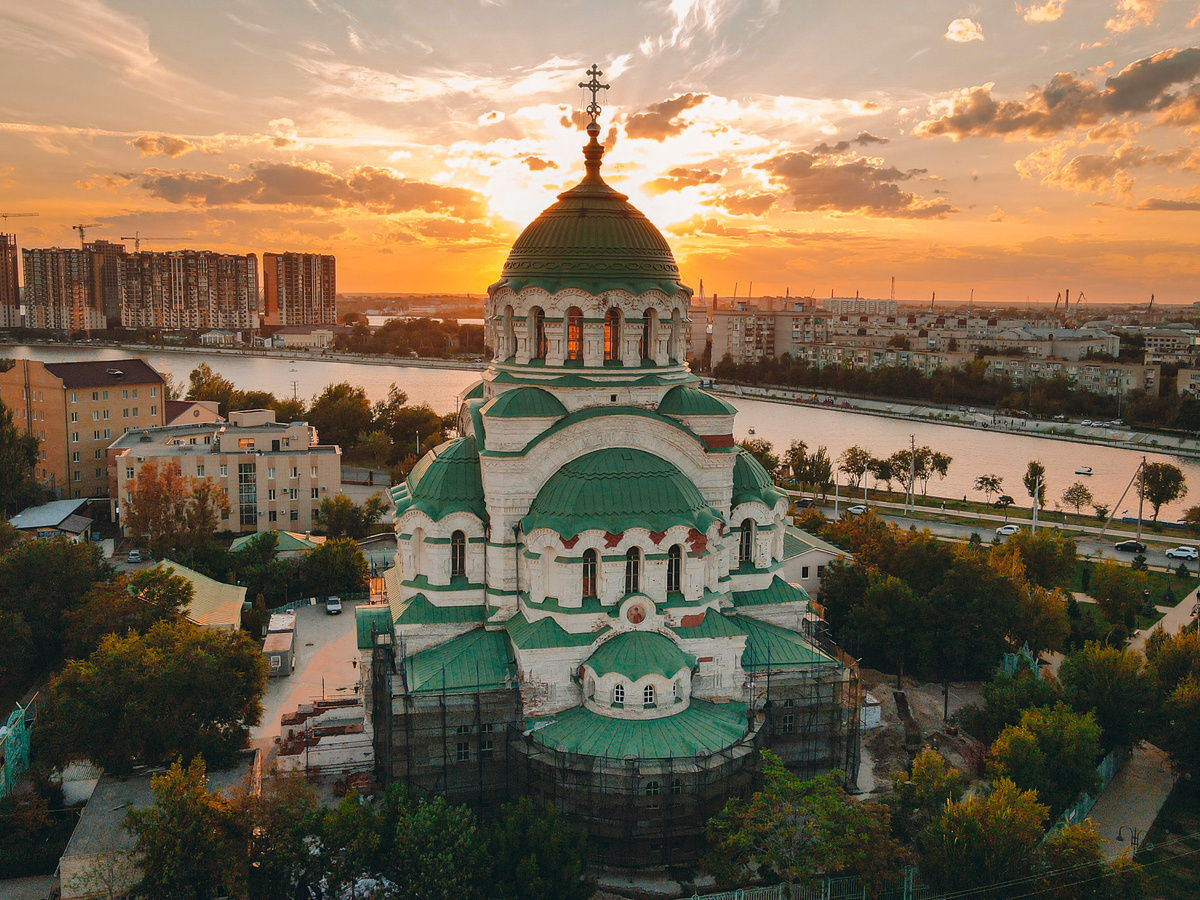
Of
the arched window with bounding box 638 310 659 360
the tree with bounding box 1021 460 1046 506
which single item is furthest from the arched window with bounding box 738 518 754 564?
the tree with bounding box 1021 460 1046 506

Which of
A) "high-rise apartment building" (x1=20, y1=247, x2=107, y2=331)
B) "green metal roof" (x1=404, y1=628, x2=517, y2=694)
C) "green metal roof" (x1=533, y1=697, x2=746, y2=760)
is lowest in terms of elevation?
"green metal roof" (x1=533, y1=697, x2=746, y2=760)

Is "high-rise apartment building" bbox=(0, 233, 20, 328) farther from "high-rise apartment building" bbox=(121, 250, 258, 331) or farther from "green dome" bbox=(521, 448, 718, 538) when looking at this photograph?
"green dome" bbox=(521, 448, 718, 538)

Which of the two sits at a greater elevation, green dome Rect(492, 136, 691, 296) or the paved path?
green dome Rect(492, 136, 691, 296)

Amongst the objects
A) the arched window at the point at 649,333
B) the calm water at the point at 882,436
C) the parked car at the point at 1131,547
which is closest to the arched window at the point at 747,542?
the arched window at the point at 649,333

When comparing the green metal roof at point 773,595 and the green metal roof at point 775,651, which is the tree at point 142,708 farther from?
the green metal roof at point 773,595

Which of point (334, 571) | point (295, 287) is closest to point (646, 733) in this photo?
point (334, 571)
